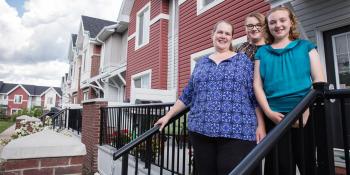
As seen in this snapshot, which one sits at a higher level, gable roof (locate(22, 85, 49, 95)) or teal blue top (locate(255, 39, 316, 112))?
gable roof (locate(22, 85, 49, 95))

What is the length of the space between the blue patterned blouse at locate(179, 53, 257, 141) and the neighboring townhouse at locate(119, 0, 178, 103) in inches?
268

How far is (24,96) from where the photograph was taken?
61.2 meters

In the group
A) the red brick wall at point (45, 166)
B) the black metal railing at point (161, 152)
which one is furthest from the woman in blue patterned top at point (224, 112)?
the red brick wall at point (45, 166)

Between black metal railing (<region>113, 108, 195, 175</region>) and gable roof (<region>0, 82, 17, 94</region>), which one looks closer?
black metal railing (<region>113, 108, 195, 175</region>)

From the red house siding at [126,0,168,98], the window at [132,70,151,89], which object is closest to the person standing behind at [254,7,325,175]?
the red house siding at [126,0,168,98]

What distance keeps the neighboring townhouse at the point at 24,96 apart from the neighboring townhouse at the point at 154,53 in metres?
49.7

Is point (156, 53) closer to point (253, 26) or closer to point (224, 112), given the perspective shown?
point (253, 26)

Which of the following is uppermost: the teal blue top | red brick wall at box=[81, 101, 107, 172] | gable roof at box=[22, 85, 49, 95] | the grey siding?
gable roof at box=[22, 85, 49, 95]

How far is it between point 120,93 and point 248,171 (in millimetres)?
14667

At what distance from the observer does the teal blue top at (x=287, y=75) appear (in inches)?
67.4

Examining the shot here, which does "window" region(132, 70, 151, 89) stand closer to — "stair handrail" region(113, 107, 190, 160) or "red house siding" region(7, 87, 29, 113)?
"stair handrail" region(113, 107, 190, 160)

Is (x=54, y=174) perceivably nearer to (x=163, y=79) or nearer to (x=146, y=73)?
(x=163, y=79)

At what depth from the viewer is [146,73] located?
11.1m

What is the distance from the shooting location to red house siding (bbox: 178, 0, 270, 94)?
6.58 meters
